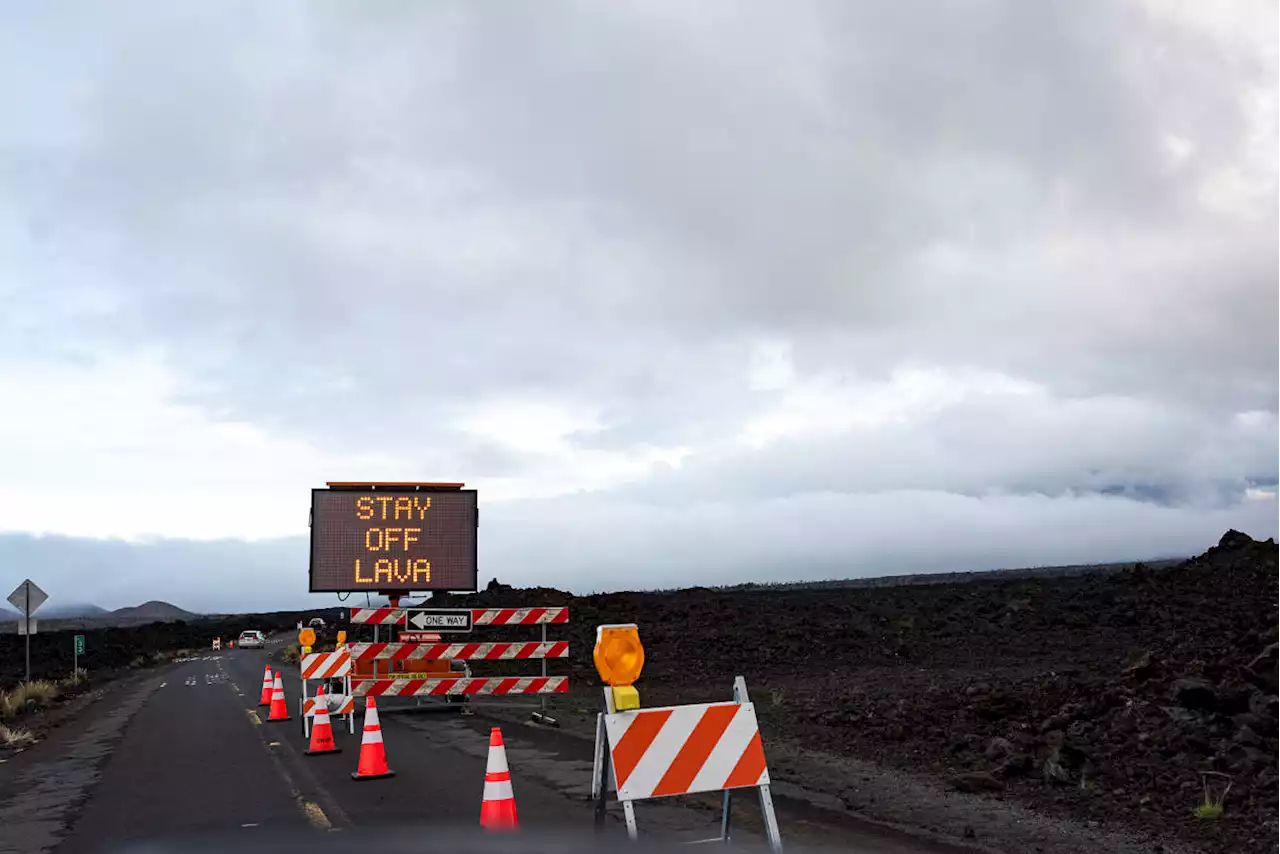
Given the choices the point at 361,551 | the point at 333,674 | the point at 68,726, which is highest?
the point at 361,551

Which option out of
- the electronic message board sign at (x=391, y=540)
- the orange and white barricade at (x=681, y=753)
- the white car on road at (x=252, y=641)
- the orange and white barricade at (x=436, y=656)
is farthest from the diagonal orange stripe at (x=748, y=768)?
the white car on road at (x=252, y=641)

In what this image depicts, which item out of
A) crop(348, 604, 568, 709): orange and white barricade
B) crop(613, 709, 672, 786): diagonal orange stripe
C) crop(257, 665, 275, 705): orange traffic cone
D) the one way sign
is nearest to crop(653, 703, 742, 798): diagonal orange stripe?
crop(613, 709, 672, 786): diagonal orange stripe

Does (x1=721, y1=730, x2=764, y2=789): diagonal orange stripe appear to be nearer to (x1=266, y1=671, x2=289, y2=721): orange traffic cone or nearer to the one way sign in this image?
the one way sign

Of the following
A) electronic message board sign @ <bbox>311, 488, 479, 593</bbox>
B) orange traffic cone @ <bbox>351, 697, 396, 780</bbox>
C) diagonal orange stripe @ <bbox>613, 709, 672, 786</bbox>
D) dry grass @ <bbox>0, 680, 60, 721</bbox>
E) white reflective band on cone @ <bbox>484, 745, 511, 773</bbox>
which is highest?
electronic message board sign @ <bbox>311, 488, 479, 593</bbox>

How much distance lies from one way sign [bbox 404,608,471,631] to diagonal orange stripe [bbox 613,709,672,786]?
12.9 metres

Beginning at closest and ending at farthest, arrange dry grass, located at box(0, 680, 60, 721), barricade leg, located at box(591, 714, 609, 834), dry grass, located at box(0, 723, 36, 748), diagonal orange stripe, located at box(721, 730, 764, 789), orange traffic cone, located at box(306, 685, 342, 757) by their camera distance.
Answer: barricade leg, located at box(591, 714, 609, 834) → diagonal orange stripe, located at box(721, 730, 764, 789) → orange traffic cone, located at box(306, 685, 342, 757) → dry grass, located at box(0, 723, 36, 748) → dry grass, located at box(0, 680, 60, 721)

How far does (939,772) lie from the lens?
1142 centimetres

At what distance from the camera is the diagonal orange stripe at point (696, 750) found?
673 cm

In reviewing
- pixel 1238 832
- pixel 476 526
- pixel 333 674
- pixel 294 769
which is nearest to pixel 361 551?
pixel 476 526

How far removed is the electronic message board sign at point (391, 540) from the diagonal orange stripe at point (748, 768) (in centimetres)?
1465

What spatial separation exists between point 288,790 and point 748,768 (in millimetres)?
5992

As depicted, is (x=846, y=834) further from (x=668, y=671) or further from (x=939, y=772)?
(x=668, y=671)

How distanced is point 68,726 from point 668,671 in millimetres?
12599

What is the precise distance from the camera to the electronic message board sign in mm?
20656
